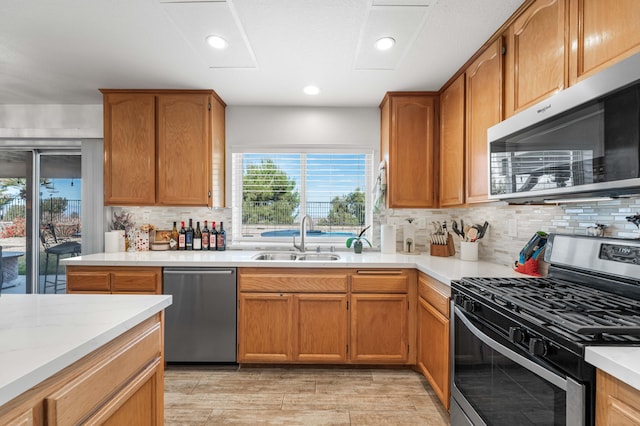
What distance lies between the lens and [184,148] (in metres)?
2.86

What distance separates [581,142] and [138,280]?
2.83m

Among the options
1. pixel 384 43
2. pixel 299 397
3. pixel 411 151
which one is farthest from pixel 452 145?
pixel 299 397

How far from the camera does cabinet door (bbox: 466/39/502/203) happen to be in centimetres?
193

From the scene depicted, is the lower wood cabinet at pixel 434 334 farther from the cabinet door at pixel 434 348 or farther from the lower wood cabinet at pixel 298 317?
the lower wood cabinet at pixel 298 317

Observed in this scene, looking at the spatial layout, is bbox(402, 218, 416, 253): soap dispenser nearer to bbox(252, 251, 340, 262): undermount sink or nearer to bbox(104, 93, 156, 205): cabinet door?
bbox(252, 251, 340, 262): undermount sink

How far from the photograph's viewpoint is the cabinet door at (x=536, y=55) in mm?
1435

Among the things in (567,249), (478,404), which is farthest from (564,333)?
(567,249)

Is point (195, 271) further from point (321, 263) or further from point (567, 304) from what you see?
point (567, 304)

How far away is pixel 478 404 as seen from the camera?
4.79 feet

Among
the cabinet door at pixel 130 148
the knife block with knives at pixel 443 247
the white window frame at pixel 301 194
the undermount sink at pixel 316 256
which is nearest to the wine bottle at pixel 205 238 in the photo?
the white window frame at pixel 301 194

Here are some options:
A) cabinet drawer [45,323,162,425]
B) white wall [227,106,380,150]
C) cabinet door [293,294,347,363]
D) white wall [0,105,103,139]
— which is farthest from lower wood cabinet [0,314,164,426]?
white wall [0,105,103,139]

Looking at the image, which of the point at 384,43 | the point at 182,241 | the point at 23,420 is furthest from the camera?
the point at 182,241

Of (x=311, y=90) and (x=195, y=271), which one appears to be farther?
(x=311, y=90)

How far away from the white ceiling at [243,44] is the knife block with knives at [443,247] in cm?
133
